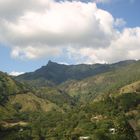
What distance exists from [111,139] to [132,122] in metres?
182

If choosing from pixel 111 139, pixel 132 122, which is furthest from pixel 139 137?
pixel 111 139

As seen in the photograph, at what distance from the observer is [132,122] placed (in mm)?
19000

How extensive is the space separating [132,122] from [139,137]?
1.21 metres

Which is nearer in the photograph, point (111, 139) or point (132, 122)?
point (132, 122)

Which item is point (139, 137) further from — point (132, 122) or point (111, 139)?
point (111, 139)

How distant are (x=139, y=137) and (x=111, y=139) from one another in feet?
599

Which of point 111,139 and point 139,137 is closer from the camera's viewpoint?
point 139,137

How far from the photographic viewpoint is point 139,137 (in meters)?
18.0

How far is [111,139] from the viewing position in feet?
644
